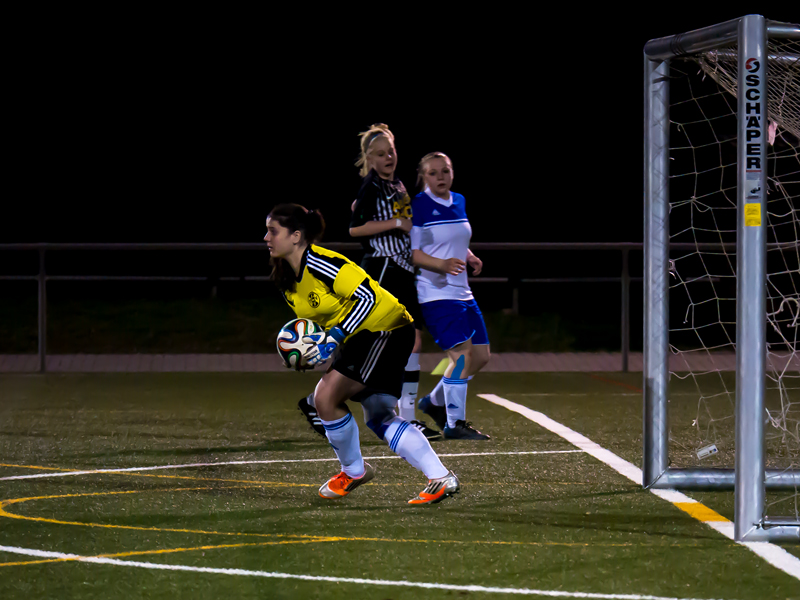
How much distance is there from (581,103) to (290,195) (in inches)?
279

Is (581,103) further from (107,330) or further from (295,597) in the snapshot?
(295,597)

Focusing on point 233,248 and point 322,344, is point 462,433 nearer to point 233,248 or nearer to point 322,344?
point 322,344

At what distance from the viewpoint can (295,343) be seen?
5.75 metres

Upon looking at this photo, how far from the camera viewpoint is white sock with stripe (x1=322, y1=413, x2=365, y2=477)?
605 centimetres

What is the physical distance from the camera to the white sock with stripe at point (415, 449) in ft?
19.4

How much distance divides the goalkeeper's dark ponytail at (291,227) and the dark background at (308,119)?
20.8 m

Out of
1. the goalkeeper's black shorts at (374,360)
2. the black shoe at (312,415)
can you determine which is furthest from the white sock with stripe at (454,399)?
the goalkeeper's black shorts at (374,360)

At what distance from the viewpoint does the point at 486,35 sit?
27.3 metres

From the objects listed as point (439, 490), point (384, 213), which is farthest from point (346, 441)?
point (384, 213)

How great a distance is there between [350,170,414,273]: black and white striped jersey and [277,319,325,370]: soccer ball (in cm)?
228

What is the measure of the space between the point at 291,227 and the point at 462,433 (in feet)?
8.99

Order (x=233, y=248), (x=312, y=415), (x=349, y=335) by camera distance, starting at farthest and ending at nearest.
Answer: (x=233, y=248), (x=312, y=415), (x=349, y=335)

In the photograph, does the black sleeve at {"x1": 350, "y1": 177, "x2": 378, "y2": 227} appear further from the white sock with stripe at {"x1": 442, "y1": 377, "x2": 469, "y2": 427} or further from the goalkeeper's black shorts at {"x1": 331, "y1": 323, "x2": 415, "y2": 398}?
the goalkeeper's black shorts at {"x1": 331, "y1": 323, "x2": 415, "y2": 398}

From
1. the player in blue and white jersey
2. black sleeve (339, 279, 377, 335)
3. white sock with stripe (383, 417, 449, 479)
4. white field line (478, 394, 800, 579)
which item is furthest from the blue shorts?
black sleeve (339, 279, 377, 335)
